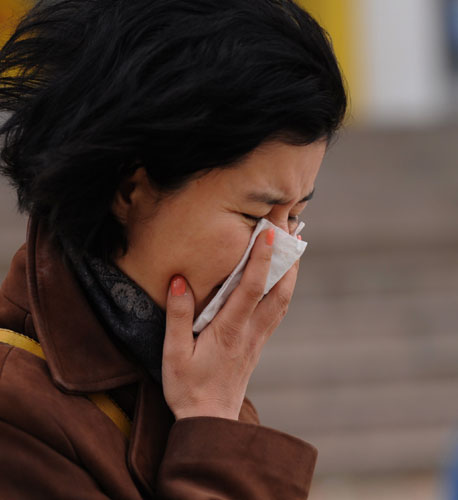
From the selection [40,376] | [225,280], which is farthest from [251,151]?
[40,376]

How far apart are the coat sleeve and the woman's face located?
25cm

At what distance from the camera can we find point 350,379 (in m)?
6.38

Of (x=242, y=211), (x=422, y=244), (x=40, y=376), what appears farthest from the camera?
(x=422, y=244)

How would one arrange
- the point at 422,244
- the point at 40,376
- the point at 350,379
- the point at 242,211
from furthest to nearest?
the point at 422,244 → the point at 350,379 → the point at 242,211 → the point at 40,376

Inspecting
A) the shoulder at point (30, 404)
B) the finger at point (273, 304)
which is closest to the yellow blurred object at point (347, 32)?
the finger at point (273, 304)

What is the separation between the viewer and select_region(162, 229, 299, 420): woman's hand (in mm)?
1727

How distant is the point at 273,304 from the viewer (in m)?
1.85

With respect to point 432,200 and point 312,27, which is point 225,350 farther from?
point 432,200

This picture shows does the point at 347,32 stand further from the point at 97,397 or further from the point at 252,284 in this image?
the point at 97,397

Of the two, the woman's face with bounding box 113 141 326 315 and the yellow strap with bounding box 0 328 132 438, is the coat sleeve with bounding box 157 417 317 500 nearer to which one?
the yellow strap with bounding box 0 328 132 438

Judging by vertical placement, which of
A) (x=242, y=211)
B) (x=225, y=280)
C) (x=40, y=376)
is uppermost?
(x=242, y=211)

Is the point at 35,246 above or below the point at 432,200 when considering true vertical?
above

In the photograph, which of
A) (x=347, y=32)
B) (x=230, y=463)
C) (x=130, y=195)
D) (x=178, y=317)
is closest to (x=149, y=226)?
(x=130, y=195)

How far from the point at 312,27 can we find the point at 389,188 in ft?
17.7
